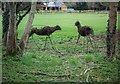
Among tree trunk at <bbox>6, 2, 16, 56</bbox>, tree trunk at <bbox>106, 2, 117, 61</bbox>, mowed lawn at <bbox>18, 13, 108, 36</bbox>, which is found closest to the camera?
tree trunk at <bbox>106, 2, 117, 61</bbox>

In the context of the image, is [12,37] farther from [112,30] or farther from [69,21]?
[69,21]

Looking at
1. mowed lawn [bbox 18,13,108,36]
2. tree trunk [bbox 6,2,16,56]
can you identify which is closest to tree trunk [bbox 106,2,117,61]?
tree trunk [bbox 6,2,16,56]

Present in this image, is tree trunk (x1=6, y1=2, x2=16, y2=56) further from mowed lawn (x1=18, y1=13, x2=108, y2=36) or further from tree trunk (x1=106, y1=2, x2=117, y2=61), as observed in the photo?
mowed lawn (x1=18, y1=13, x2=108, y2=36)

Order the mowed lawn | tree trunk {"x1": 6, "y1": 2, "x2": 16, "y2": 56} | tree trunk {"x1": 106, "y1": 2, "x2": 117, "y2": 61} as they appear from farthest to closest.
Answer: the mowed lawn → tree trunk {"x1": 6, "y1": 2, "x2": 16, "y2": 56} → tree trunk {"x1": 106, "y1": 2, "x2": 117, "y2": 61}

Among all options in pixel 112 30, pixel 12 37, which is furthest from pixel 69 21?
pixel 112 30

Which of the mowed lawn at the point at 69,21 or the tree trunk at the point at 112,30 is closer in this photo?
the tree trunk at the point at 112,30

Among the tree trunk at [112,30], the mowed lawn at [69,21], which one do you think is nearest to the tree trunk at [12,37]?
the tree trunk at [112,30]

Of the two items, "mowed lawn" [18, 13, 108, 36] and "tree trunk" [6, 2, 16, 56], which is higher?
"tree trunk" [6, 2, 16, 56]

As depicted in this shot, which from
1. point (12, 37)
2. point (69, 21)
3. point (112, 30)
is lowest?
point (69, 21)

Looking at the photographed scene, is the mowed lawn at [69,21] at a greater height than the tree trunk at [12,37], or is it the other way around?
the tree trunk at [12,37]

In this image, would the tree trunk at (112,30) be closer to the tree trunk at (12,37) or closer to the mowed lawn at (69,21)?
the tree trunk at (12,37)

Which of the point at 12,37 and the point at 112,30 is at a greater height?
the point at 112,30

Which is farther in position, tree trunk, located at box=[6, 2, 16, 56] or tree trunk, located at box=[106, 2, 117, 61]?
tree trunk, located at box=[6, 2, 16, 56]

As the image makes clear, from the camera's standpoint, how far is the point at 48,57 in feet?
16.8
